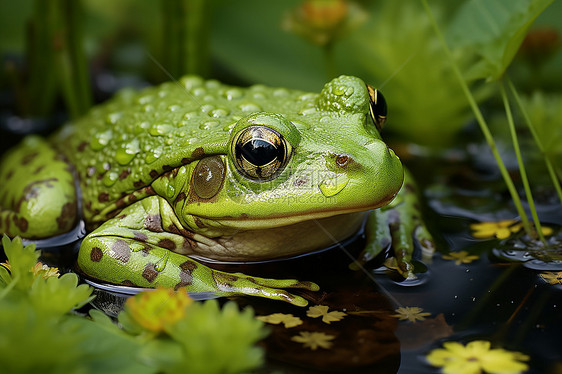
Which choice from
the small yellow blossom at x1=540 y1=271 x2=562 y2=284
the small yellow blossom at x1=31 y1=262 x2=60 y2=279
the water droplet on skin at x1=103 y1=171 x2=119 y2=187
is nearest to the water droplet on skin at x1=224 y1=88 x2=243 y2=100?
the water droplet on skin at x1=103 y1=171 x2=119 y2=187

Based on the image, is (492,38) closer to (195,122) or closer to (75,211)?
(195,122)

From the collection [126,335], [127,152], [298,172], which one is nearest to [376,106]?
[298,172]

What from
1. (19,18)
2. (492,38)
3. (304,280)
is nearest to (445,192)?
(492,38)

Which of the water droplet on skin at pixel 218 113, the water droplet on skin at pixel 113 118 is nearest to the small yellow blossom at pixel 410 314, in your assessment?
the water droplet on skin at pixel 218 113

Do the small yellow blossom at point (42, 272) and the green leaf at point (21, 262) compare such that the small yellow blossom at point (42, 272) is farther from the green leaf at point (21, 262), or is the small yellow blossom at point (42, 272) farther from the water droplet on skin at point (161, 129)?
the water droplet on skin at point (161, 129)

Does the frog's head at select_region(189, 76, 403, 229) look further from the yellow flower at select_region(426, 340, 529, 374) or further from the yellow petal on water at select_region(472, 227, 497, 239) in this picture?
the yellow petal on water at select_region(472, 227, 497, 239)

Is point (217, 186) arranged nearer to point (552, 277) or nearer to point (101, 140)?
point (101, 140)
